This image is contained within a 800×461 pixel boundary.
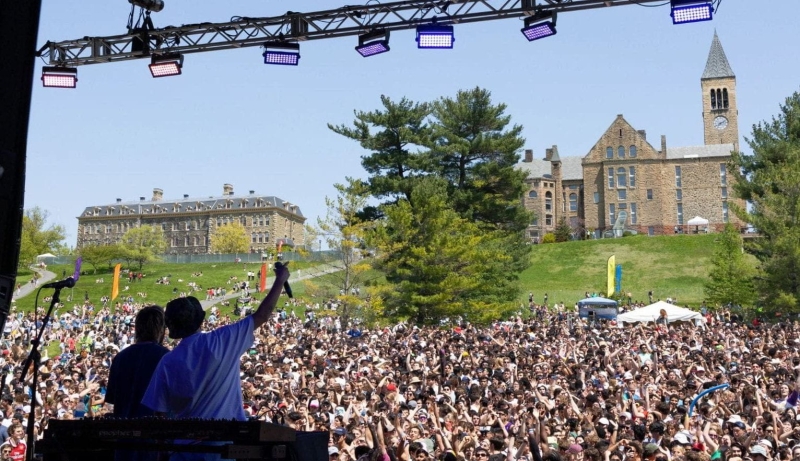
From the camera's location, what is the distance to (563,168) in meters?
123

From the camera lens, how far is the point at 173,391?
382 cm

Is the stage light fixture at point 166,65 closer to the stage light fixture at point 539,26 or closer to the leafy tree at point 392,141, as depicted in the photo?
the stage light fixture at point 539,26

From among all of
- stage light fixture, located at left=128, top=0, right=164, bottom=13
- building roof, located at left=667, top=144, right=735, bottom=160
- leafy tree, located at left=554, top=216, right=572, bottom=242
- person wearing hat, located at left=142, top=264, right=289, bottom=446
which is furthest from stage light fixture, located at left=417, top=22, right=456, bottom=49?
building roof, located at left=667, top=144, right=735, bottom=160

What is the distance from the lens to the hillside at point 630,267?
7400cm

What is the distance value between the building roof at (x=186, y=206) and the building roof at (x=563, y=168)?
51775 mm

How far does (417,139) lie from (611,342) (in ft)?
94.1

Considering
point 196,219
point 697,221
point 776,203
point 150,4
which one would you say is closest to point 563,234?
point 697,221

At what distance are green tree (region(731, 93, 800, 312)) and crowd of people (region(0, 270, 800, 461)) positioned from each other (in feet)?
55.8

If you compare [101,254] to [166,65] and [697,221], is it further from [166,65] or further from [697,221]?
[166,65]

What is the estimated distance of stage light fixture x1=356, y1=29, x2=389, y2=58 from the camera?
13.4 meters

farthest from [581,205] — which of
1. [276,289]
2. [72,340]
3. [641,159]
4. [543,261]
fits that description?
[276,289]

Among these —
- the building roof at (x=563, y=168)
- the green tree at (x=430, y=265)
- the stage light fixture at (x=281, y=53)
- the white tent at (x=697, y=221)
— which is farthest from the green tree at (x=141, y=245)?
the stage light fixture at (x=281, y=53)

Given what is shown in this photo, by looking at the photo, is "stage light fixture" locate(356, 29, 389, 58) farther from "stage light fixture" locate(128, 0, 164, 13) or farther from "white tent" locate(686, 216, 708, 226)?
"white tent" locate(686, 216, 708, 226)

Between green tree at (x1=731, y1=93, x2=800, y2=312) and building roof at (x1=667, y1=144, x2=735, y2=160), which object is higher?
building roof at (x1=667, y1=144, x2=735, y2=160)
